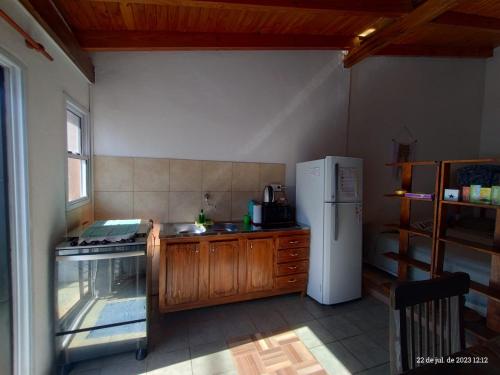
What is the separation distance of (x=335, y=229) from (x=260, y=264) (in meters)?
0.84

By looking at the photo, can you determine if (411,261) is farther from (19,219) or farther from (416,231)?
(19,219)

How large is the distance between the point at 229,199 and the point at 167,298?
4.03 feet

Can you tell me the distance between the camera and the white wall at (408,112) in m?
3.66

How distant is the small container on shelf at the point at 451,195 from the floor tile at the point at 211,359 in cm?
219

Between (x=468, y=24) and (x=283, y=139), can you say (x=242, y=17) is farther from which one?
(x=468, y=24)

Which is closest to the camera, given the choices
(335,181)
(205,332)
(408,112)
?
(205,332)

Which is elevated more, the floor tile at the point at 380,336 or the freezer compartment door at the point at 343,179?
the freezer compartment door at the point at 343,179

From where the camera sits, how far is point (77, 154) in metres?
2.28

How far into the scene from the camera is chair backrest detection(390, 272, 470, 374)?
0.96m

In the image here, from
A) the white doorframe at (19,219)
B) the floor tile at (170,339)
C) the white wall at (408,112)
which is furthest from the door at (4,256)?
the white wall at (408,112)

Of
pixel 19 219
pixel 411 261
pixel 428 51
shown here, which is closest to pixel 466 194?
pixel 411 261

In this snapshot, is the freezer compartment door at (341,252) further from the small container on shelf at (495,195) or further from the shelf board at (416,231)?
the small container on shelf at (495,195)

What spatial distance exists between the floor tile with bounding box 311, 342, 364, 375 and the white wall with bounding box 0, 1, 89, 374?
185 centimetres

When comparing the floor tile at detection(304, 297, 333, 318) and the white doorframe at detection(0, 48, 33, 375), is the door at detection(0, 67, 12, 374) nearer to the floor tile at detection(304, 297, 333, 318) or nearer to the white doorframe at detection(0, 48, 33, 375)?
the white doorframe at detection(0, 48, 33, 375)
